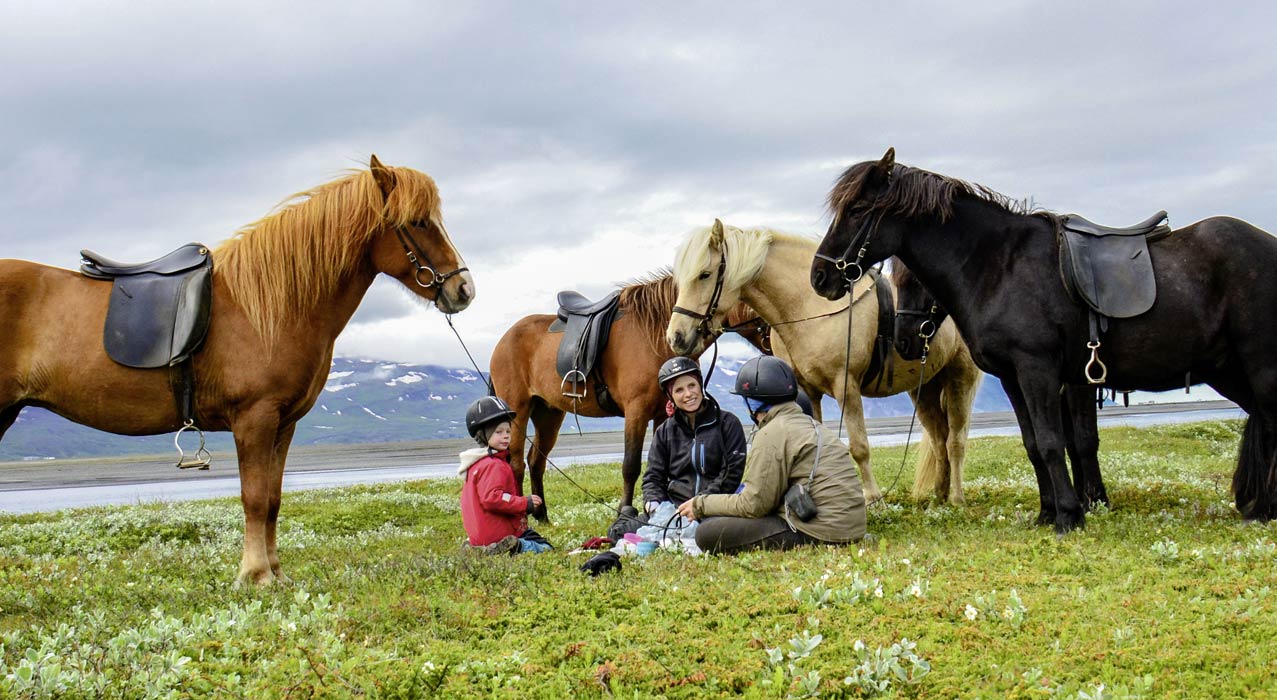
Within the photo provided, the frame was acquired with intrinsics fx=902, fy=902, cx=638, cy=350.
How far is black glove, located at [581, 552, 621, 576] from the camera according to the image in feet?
27.1

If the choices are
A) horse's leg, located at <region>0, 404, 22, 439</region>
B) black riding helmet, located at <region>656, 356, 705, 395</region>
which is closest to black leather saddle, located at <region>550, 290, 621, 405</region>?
black riding helmet, located at <region>656, 356, 705, 395</region>

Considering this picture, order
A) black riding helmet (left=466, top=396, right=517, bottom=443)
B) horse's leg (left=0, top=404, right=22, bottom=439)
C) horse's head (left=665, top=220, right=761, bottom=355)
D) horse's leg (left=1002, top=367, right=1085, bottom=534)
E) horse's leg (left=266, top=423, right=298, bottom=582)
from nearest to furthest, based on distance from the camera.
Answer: horse's leg (left=0, top=404, right=22, bottom=439) < horse's leg (left=266, top=423, right=298, bottom=582) < horse's leg (left=1002, top=367, right=1085, bottom=534) < black riding helmet (left=466, top=396, right=517, bottom=443) < horse's head (left=665, top=220, right=761, bottom=355)

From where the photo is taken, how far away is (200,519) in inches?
637

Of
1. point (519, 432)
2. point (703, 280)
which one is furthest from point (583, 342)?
point (703, 280)

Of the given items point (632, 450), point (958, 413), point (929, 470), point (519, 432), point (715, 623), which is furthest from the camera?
point (519, 432)

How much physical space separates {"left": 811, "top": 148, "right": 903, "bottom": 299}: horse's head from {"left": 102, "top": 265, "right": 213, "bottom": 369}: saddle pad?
6309mm

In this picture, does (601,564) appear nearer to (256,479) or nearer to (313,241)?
(256,479)

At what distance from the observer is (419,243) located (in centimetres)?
897

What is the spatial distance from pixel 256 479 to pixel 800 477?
5213mm

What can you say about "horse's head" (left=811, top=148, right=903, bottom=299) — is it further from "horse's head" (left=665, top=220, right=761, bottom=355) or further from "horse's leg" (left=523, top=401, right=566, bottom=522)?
"horse's leg" (left=523, top=401, right=566, bottom=522)

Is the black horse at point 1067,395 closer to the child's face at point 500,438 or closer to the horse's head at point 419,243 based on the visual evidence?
the child's face at point 500,438

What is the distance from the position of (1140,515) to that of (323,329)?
9.54 meters

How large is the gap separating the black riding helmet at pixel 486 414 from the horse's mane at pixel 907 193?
14.3 feet

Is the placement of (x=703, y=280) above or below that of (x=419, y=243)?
below
